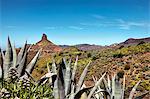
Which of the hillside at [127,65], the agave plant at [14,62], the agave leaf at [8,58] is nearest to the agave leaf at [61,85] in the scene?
the agave plant at [14,62]

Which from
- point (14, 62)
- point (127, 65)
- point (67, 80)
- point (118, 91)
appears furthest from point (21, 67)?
point (127, 65)

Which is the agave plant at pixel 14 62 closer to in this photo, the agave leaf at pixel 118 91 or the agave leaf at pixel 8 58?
the agave leaf at pixel 8 58

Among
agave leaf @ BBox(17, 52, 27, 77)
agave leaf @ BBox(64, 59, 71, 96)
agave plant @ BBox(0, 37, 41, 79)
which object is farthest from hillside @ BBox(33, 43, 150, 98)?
agave leaf @ BBox(64, 59, 71, 96)

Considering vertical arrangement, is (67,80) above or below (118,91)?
above

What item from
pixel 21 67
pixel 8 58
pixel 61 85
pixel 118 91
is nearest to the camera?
pixel 61 85

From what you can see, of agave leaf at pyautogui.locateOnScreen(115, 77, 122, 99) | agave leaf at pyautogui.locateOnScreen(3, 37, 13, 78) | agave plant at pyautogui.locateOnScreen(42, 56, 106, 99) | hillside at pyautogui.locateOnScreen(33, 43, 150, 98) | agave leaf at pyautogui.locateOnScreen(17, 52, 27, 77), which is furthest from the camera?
hillside at pyautogui.locateOnScreen(33, 43, 150, 98)

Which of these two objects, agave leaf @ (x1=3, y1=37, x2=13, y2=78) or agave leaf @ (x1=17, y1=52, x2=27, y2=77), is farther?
agave leaf @ (x1=3, y1=37, x2=13, y2=78)

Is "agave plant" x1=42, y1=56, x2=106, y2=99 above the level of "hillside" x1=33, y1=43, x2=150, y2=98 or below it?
above

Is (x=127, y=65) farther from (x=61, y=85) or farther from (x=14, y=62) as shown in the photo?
(x=61, y=85)

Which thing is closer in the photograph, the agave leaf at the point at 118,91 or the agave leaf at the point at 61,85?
the agave leaf at the point at 61,85

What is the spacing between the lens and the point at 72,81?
3.56 meters

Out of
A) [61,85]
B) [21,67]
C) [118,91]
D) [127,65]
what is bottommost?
[127,65]

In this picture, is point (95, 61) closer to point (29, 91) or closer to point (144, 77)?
point (144, 77)

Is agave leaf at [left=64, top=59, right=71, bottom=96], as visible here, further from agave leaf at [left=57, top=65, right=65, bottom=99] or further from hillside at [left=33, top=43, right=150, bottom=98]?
hillside at [left=33, top=43, right=150, bottom=98]
